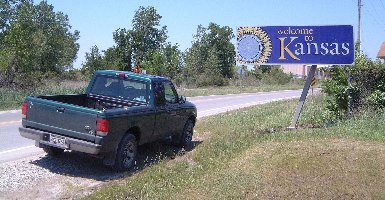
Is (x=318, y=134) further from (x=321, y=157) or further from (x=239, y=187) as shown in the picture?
(x=239, y=187)

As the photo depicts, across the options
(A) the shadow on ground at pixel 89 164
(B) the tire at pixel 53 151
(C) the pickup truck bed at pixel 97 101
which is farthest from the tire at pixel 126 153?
(B) the tire at pixel 53 151

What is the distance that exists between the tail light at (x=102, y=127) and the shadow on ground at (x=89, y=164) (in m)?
0.88

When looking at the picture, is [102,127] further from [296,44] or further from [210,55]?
[210,55]

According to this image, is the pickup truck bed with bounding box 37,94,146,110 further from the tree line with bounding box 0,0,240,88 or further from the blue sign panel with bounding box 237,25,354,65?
the tree line with bounding box 0,0,240,88

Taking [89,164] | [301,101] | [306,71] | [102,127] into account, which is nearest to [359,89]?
[301,101]

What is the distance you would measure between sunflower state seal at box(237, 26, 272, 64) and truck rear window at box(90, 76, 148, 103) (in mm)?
4921

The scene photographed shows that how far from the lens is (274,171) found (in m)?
7.03

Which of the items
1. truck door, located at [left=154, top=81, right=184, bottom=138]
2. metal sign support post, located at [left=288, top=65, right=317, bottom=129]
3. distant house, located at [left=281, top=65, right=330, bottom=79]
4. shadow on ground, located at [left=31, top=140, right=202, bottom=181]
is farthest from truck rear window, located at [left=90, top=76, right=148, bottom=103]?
distant house, located at [left=281, top=65, right=330, bottom=79]

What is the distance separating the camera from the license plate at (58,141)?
7770 mm

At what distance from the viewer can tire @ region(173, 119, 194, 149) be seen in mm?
11062

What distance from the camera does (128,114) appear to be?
320 inches

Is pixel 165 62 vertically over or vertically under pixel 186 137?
over

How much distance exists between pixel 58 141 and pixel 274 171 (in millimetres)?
3754

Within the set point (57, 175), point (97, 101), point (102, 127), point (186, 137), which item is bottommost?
point (57, 175)
